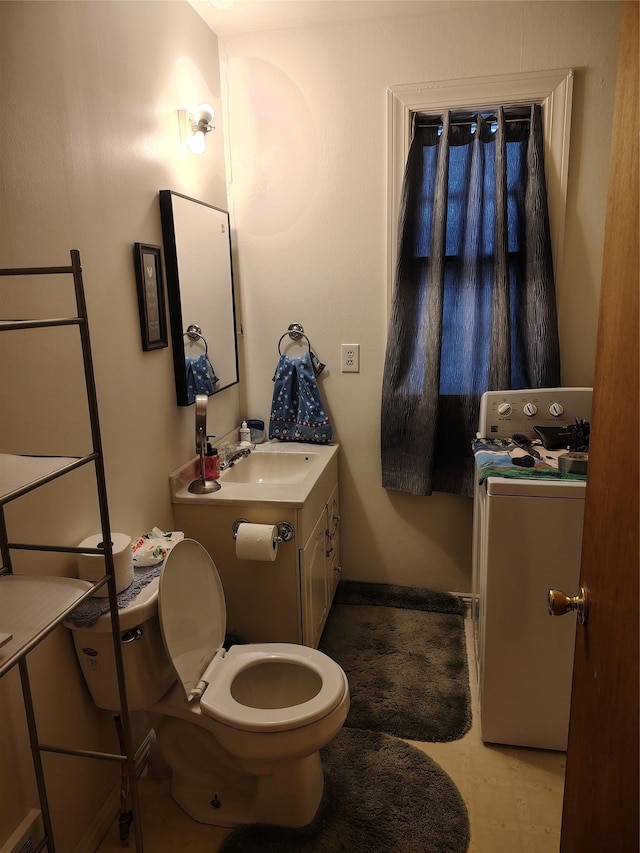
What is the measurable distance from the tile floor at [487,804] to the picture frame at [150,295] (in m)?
1.45

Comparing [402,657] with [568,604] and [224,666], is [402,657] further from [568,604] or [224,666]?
[568,604]

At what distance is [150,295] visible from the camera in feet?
6.38

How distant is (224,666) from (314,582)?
0.61 metres

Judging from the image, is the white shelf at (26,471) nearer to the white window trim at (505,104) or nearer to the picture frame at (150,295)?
the picture frame at (150,295)

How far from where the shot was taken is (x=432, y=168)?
2.51m

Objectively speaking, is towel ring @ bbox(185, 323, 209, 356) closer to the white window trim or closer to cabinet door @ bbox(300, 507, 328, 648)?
cabinet door @ bbox(300, 507, 328, 648)

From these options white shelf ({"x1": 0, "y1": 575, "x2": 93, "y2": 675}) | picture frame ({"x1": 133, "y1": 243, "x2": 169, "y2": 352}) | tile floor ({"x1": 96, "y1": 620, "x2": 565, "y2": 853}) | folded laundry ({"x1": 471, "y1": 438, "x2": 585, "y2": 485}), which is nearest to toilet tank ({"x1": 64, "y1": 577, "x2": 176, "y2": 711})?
white shelf ({"x1": 0, "y1": 575, "x2": 93, "y2": 675})

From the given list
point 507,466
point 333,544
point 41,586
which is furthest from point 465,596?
point 41,586

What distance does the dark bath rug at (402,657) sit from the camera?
6.88ft

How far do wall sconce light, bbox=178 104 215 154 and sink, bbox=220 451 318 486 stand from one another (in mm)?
1296

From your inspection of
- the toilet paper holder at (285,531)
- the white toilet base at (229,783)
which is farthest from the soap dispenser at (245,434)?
the white toilet base at (229,783)

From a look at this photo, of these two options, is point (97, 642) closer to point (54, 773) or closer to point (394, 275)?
point (54, 773)

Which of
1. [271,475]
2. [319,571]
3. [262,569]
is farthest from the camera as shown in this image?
[271,475]

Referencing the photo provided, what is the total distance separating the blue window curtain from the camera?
2.42m
